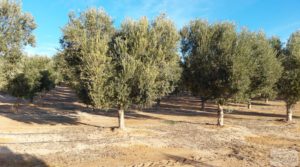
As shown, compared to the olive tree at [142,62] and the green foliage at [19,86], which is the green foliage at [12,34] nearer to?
the olive tree at [142,62]

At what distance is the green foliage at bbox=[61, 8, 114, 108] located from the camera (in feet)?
84.9

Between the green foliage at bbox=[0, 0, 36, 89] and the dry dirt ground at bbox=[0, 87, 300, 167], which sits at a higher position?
the green foliage at bbox=[0, 0, 36, 89]

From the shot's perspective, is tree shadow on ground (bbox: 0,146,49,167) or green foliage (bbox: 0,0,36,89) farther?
green foliage (bbox: 0,0,36,89)

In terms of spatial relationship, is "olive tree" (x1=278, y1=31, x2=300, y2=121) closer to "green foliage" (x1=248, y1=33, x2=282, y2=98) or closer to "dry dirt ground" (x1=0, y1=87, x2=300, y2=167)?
"green foliage" (x1=248, y1=33, x2=282, y2=98)

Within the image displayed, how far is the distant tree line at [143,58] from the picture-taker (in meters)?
26.4

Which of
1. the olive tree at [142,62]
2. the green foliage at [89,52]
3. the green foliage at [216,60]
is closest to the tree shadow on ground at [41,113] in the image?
the green foliage at [89,52]

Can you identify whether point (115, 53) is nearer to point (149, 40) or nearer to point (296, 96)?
point (149, 40)

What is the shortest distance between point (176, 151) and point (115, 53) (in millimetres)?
11375

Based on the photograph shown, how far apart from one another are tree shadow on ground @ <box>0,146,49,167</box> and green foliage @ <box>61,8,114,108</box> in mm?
8345

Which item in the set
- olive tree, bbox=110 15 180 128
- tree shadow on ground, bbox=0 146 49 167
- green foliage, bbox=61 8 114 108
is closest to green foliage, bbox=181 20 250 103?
olive tree, bbox=110 15 180 128

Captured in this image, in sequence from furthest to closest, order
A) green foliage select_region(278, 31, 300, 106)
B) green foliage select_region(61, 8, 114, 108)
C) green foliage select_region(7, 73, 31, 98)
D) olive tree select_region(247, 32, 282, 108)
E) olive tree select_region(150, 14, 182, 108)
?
green foliage select_region(7, 73, 31, 98) < green foliage select_region(278, 31, 300, 106) < olive tree select_region(247, 32, 282, 108) < olive tree select_region(150, 14, 182, 108) < green foliage select_region(61, 8, 114, 108)

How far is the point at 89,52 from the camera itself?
26.6 m

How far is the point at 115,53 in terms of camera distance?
2781 centimetres

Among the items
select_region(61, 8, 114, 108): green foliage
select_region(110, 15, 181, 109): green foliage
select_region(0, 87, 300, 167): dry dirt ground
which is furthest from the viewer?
select_region(110, 15, 181, 109): green foliage
